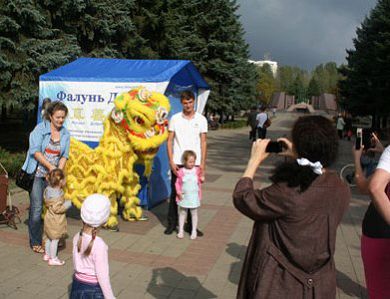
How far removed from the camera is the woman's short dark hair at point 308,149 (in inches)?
85.9

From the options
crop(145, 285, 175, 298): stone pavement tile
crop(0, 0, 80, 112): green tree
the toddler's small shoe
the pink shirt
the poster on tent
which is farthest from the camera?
crop(0, 0, 80, 112): green tree

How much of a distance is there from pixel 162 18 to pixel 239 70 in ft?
38.5

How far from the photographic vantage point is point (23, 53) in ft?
38.3

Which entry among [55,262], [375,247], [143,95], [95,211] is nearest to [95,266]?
[95,211]

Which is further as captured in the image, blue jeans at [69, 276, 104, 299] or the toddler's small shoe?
the toddler's small shoe

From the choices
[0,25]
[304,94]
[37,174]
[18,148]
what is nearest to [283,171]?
[37,174]

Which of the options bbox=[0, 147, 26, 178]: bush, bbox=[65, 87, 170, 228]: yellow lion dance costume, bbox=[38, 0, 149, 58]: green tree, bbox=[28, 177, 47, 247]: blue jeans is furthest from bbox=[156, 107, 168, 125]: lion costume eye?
bbox=[38, 0, 149, 58]: green tree

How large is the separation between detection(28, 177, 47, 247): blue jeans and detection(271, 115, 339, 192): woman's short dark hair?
3.82 metres

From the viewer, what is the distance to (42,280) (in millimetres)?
4422

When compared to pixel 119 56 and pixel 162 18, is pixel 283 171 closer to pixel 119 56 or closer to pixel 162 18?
pixel 119 56

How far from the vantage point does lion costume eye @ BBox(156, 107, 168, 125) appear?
5965mm

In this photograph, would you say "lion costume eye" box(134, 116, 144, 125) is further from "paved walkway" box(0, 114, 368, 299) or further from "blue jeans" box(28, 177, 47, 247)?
"paved walkway" box(0, 114, 368, 299)

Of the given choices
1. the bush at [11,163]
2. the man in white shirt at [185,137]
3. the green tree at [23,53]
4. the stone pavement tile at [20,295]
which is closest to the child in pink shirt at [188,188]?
the man in white shirt at [185,137]

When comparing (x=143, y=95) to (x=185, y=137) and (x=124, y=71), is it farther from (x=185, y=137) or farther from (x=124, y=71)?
(x=124, y=71)
